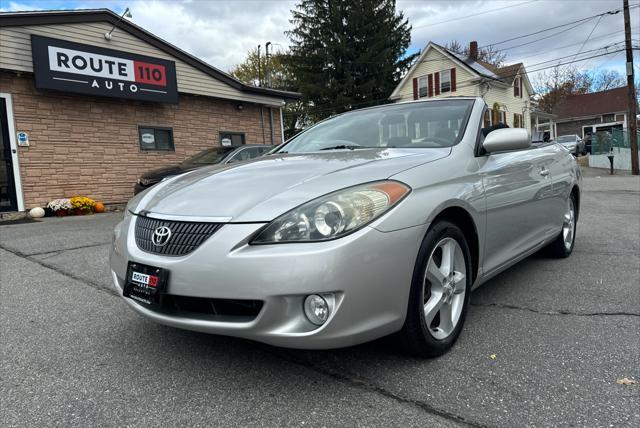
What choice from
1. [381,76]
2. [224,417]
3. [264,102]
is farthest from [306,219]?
[381,76]

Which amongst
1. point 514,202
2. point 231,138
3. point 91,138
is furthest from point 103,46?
point 514,202

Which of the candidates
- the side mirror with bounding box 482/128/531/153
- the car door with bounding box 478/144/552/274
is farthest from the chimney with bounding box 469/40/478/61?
the side mirror with bounding box 482/128/531/153

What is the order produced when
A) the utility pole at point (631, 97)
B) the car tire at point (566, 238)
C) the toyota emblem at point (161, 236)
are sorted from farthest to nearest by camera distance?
1. the utility pole at point (631, 97)
2. the car tire at point (566, 238)
3. the toyota emblem at point (161, 236)

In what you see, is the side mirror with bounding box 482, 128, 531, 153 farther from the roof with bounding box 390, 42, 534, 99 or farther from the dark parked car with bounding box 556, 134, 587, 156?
the roof with bounding box 390, 42, 534, 99

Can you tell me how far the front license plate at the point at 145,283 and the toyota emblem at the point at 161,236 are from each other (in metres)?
0.12

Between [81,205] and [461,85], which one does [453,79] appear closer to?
[461,85]

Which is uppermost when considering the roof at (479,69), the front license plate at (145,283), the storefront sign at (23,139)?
the roof at (479,69)

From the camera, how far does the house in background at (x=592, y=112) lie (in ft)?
146

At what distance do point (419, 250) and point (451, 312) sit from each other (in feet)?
1.87

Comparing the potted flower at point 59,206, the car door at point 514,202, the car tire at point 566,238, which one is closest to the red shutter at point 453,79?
the potted flower at point 59,206

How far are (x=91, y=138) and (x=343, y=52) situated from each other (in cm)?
2146

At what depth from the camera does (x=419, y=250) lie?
7.39 feet

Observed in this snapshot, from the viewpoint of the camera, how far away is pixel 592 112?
4584 centimetres

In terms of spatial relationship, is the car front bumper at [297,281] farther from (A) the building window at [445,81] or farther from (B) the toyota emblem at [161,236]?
(A) the building window at [445,81]
